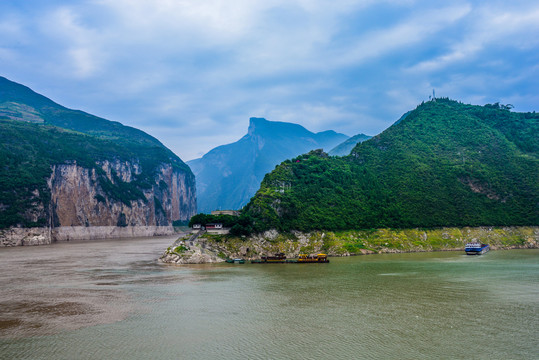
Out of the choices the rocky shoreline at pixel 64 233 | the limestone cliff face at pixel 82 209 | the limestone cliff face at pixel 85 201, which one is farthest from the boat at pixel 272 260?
the limestone cliff face at pixel 85 201

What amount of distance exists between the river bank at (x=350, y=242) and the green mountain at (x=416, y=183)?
78.8 inches

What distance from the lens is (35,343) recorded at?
86.8 feet

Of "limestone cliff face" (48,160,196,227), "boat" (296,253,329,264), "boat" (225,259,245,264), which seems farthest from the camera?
"limestone cliff face" (48,160,196,227)

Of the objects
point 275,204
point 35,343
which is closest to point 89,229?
point 275,204

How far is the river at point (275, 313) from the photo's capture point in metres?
24.8

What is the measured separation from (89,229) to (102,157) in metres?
46.4

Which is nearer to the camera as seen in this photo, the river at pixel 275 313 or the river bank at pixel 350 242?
the river at pixel 275 313

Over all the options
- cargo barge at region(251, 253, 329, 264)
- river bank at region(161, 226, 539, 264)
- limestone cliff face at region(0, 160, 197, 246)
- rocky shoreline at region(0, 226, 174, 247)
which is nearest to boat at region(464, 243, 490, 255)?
river bank at region(161, 226, 539, 264)

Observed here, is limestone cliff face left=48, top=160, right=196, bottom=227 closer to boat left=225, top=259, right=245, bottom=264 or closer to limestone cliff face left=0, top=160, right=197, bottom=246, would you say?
limestone cliff face left=0, top=160, right=197, bottom=246

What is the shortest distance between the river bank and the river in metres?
12.6

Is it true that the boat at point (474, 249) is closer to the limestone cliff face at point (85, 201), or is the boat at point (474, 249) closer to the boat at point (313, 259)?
the boat at point (313, 259)

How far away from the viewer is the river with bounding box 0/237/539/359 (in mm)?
24781

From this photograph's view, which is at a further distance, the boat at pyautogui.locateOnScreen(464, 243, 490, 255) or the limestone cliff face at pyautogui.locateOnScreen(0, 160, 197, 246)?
the limestone cliff face at pyautogui.locateOnScreen(0, 160, 197, 246)

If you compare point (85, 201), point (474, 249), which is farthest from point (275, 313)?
point (85, 201)
